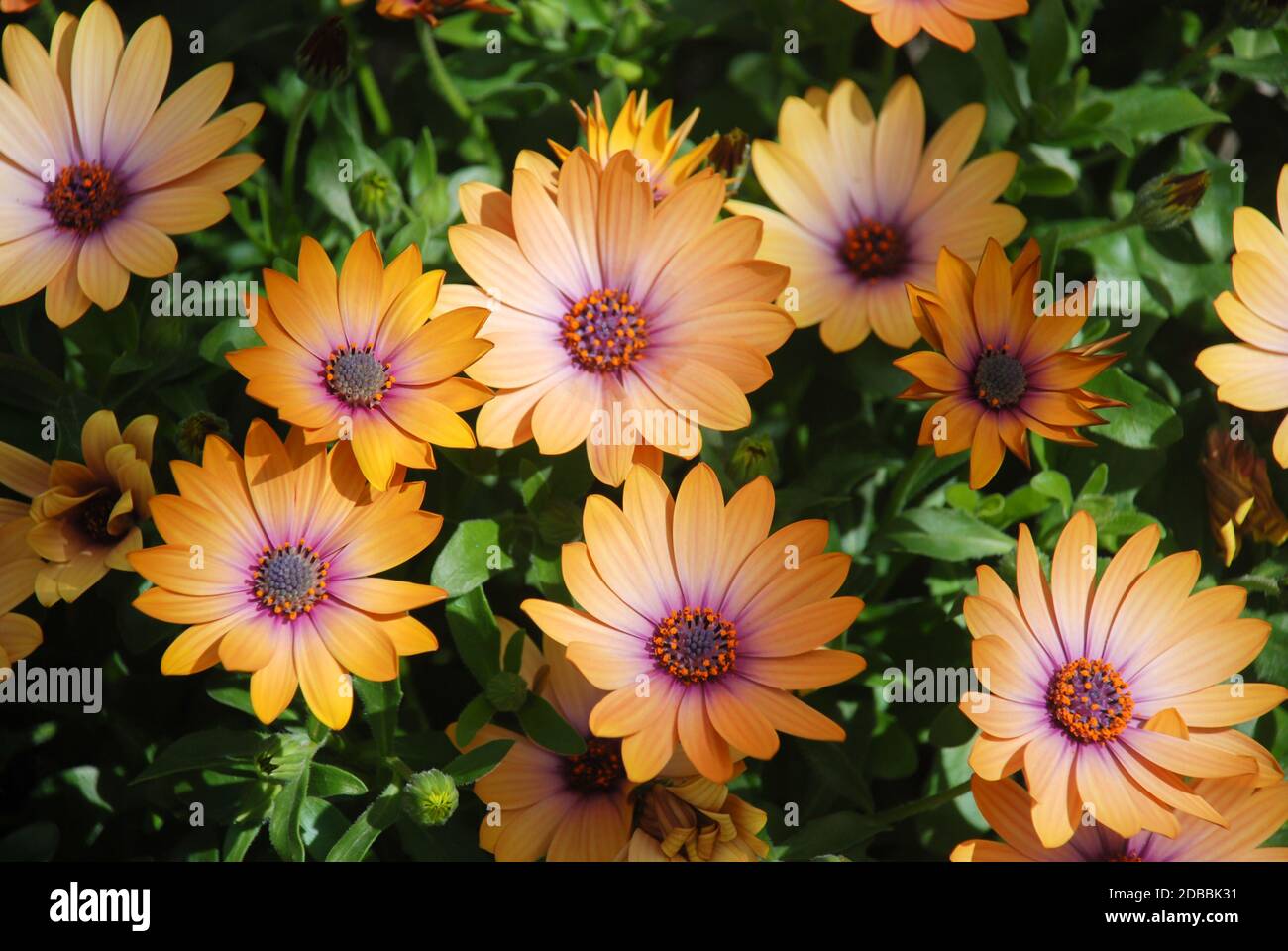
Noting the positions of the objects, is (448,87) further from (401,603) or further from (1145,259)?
(1145,259)

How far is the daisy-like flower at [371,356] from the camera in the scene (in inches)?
55.9

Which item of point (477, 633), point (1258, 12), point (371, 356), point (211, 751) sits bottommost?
point (211, 751)

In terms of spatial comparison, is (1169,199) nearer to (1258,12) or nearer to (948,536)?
(1258,12)

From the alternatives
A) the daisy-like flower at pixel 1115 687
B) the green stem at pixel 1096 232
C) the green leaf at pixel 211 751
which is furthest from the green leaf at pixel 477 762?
the green stem at pixel 1096 232

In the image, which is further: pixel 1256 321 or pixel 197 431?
pixel 1256 321

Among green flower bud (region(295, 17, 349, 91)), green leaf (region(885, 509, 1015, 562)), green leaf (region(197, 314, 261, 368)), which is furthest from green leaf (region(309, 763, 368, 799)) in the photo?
green flower bud (region(295, 17, 349, 91))

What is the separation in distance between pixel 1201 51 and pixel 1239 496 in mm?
713

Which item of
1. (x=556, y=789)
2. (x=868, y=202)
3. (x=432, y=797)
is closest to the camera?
(x=432, y=797)

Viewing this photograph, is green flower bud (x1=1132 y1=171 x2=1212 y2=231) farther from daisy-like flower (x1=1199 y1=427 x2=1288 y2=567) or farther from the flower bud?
the flower bud

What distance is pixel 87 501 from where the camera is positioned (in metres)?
1.57

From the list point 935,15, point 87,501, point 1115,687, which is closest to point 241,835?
point 87,501

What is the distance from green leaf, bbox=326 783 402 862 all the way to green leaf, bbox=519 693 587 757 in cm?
19

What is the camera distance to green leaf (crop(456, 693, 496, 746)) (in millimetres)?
1523

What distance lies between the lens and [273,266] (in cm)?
181
